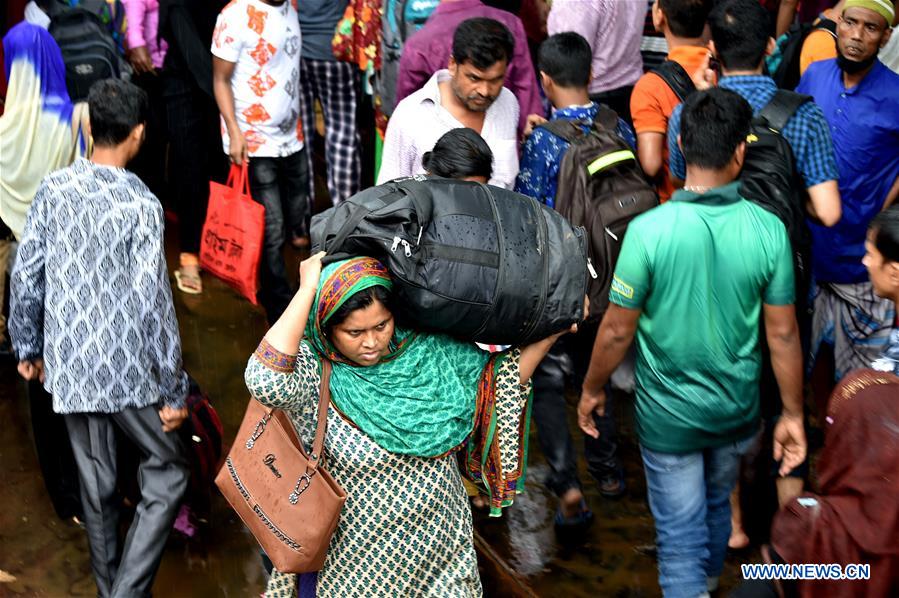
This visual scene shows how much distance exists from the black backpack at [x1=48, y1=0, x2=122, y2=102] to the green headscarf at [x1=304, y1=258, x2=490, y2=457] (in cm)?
266

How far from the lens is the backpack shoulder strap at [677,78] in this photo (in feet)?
15.1

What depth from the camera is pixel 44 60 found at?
4797 millimetres

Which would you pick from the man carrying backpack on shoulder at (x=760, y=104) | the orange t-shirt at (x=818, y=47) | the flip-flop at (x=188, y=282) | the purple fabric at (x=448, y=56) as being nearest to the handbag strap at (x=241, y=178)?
→ the purple fabric at (x=448, y=56)

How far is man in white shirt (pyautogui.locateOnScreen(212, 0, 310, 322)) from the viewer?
559 centimetres

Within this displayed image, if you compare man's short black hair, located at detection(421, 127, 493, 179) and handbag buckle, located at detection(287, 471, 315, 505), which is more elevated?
man's short black hair, located at detection(421, 127, 493, 179)

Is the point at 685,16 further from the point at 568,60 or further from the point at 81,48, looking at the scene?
the point at 81,48

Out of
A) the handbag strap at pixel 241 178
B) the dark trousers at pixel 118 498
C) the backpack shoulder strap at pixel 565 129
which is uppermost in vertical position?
the backpack shoulder strap at pixel 565 129

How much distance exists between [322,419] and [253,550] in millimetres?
1876

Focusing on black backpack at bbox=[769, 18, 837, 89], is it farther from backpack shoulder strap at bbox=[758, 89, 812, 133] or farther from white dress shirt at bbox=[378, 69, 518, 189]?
white dress shirt at bbox=[378, 69, 518, 189]

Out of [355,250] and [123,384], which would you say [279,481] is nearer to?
[355,250]

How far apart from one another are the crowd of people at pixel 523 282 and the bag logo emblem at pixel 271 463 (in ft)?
0.36

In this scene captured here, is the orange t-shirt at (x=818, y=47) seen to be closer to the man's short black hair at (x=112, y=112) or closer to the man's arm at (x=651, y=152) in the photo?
the man's arm at (x=651, y=152)

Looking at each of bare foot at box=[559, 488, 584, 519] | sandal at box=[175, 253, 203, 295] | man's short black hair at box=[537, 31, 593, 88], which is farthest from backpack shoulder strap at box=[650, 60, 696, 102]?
sandal at box=[175, 253, 203, 295]

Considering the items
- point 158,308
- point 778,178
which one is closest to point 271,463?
point 158,308
